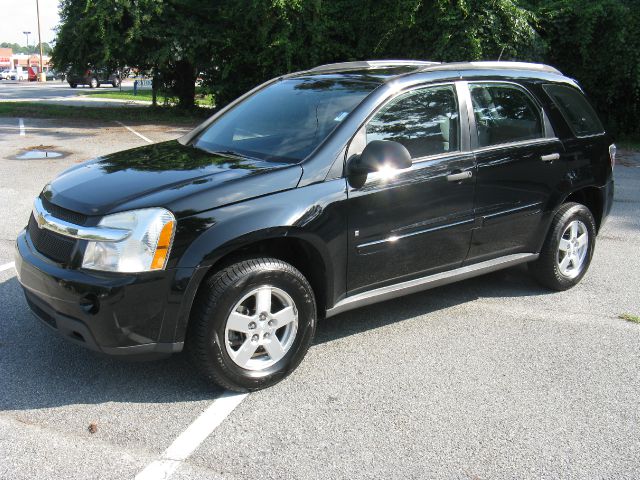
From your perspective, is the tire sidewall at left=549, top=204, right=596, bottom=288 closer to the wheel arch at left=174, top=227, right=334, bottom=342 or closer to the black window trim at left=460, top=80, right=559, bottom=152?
the black window trim at left=460, top=80, right=559, bottom=152

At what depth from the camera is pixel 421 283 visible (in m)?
→ 4.34

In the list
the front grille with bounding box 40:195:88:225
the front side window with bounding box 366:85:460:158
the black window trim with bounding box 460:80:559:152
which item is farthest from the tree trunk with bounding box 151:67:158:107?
the front grille with bounding box 40:195:88:225

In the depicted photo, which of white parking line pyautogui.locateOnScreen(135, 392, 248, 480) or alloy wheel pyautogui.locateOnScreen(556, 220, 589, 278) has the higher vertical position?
alloy wheel pyautogui.locateOnScreen(556, 220, 589, 278)

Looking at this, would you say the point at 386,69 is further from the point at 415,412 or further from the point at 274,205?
the point at 415,412

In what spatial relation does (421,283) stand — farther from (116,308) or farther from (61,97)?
(61,97)

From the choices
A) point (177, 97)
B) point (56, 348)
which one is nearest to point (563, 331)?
point (56, 348)

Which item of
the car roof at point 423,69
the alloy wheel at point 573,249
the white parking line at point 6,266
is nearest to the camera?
the car roof at point 423,69

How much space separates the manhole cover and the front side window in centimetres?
913

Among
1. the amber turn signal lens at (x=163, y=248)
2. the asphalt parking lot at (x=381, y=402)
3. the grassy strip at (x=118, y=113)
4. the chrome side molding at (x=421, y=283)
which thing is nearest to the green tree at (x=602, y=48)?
the grassy strip at (x=118, y=113)

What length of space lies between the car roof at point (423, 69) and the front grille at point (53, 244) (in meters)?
2.23

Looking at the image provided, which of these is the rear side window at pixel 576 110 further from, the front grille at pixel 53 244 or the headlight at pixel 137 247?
the front grille at pixel 53 244

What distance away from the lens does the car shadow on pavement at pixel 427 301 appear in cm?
455

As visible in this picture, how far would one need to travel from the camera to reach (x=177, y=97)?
21562 mm

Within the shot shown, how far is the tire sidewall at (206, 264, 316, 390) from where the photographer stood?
3.39 meters
